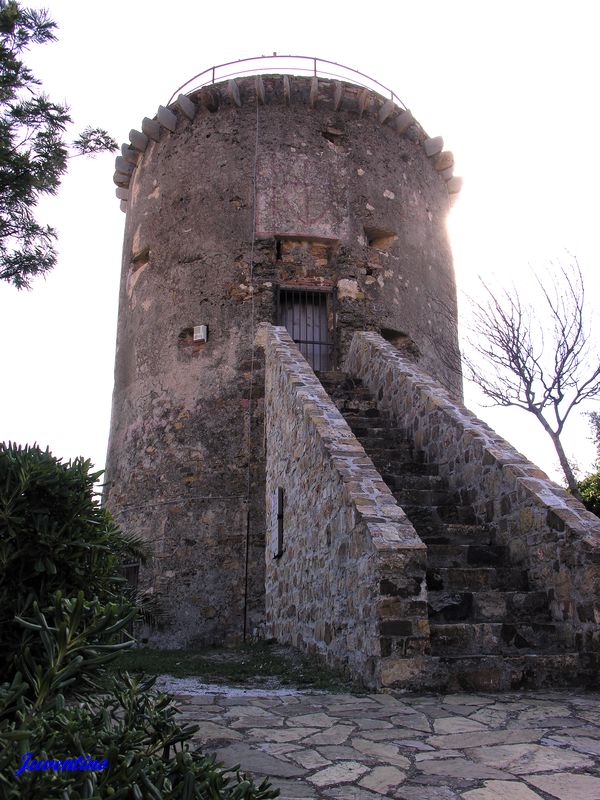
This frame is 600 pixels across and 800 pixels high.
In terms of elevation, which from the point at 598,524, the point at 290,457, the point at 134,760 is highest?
the point at 290,457

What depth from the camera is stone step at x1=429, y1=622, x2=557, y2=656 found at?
→ 503 centimetres

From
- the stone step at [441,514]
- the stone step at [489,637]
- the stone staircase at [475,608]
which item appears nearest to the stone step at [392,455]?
the stone staircase at [475,608]

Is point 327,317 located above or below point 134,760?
above

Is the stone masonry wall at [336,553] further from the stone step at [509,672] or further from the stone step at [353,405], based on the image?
the stone step at [353,405]

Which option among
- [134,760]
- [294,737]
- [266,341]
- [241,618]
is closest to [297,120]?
[266,341]

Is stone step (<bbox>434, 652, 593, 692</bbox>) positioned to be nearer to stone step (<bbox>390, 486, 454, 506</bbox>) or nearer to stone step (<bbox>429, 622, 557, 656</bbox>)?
stone step (<bbox>429, 622, 557, 656</bbox>)

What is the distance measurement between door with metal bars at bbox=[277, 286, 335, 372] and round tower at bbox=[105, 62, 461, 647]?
0.08 ft

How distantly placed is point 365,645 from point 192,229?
8758 millimetres

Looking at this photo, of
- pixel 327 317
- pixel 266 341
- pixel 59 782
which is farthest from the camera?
pixel 327 317

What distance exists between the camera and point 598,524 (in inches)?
220

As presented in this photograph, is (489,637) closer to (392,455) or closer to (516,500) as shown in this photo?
(516,500)

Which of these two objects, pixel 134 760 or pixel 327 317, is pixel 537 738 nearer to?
pixel 134 760

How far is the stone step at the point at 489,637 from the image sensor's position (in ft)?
16.5

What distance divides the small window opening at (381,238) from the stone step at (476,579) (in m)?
7.65
